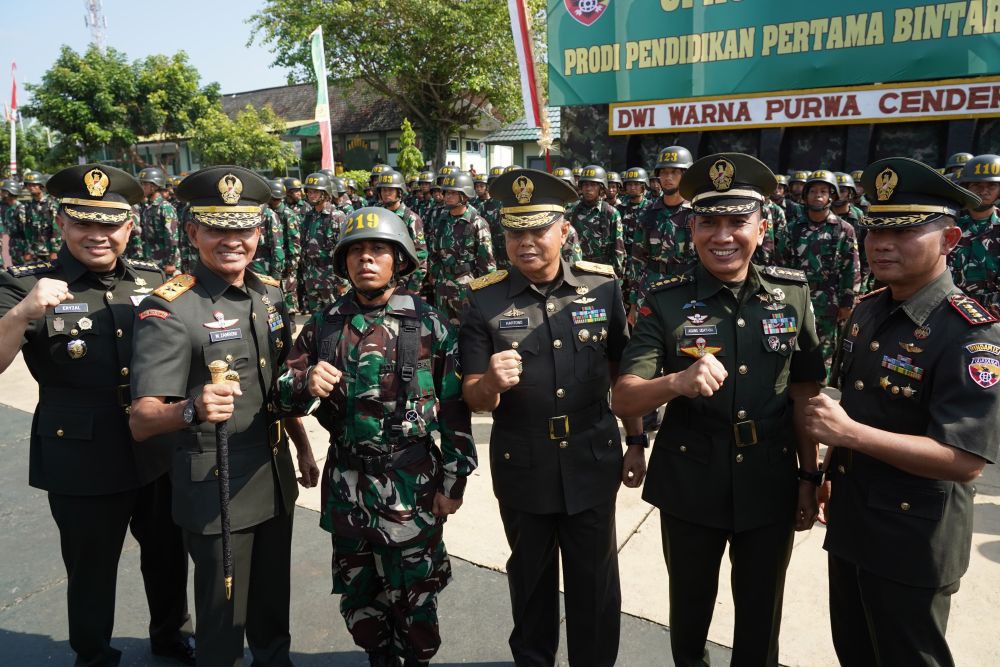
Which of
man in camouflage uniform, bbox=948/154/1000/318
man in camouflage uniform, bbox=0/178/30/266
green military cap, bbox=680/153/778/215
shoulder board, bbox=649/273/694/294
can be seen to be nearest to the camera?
green military cap, bbox=680/153/778/215

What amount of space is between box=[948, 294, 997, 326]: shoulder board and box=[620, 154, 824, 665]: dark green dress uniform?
0.51 meters

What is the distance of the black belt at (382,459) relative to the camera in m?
2.59

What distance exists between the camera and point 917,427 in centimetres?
215

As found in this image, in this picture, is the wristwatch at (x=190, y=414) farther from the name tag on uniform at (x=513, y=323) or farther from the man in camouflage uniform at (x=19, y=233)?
the man in camouflage uniform at (x=19, y=233)

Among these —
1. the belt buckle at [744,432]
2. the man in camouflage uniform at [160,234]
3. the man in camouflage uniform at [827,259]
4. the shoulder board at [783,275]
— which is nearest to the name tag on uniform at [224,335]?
the belt buckle at [744,432]

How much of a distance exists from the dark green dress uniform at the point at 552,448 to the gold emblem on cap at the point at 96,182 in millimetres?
1787

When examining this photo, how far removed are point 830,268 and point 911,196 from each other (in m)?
6.00

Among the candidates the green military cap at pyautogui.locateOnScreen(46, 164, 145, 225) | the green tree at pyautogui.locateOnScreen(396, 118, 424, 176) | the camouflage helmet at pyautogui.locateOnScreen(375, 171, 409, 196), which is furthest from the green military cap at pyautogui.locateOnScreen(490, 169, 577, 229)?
the green tree at pyautogui.locateOnScreen(396, 118, 424, 176)

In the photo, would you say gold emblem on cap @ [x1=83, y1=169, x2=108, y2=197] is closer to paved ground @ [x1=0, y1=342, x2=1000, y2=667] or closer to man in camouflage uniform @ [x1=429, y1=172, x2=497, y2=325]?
paved ground @ [x1=0, y1=342, x2=1000, y2=667]

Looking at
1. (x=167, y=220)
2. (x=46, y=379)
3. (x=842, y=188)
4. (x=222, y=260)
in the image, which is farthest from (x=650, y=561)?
(x=167, y=220)

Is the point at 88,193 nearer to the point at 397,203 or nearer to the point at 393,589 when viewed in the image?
the point at 393,589

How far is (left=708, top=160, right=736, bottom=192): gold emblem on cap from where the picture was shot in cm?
245

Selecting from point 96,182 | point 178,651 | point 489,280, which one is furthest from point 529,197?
point 178,651

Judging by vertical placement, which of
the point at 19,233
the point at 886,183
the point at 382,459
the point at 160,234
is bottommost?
the point at 382,459
